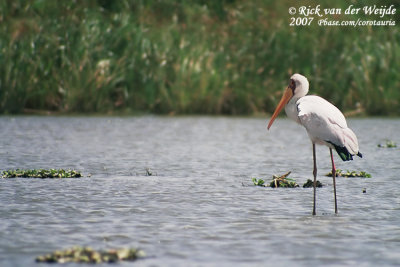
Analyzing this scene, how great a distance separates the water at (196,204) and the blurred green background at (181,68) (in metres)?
4.33

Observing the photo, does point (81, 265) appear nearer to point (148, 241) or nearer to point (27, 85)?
point (148, 241)

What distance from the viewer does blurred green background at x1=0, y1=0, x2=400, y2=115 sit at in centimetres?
2289

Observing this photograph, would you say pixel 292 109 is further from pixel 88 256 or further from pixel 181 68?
pixel 181 68

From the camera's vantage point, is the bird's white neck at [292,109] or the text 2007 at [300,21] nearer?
the bird's white neck at [292,109]

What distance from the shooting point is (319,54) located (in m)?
24.3

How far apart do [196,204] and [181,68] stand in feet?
45.1

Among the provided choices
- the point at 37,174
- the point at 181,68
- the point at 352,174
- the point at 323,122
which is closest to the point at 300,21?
the point at 181,68

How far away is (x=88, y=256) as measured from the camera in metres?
6.65

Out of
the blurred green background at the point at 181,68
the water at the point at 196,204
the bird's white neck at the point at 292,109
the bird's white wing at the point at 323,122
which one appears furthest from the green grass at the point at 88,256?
the blurred green background at the point at 181,68

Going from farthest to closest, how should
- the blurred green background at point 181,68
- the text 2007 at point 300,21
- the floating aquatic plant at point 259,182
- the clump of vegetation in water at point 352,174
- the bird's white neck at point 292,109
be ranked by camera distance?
the text 2007 at point 300,21 → the blurred green background at point 181,68 → the clump of vegetation in water at point 352,174 → the floating aquatic plant at point 259,182 → the bird's white neck at point 292,109

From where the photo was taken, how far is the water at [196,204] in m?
7.21

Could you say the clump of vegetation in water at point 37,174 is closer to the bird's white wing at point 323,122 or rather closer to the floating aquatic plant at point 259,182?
the floating aquatic plant at point 259,182

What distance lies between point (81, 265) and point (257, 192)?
4523 mm

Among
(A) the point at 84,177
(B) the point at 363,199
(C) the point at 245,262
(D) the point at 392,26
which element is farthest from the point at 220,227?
(D) the point at 392,26
